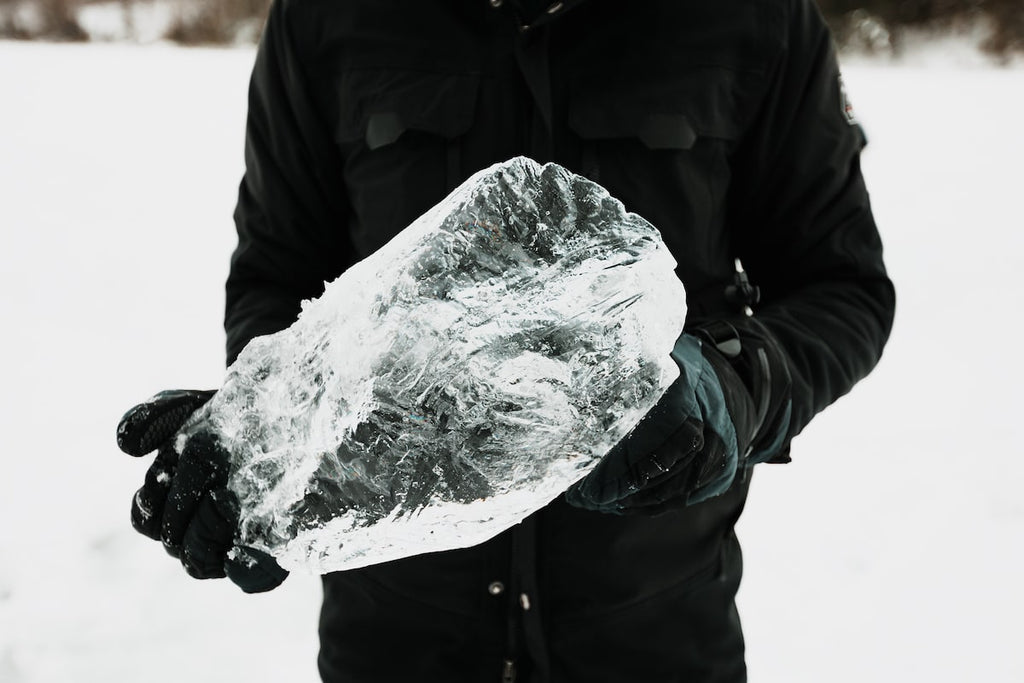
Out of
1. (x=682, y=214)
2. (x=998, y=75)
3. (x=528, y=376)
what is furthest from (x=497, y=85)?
(x=998, y=75)

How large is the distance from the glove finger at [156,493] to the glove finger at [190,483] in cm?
2

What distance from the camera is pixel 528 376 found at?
0.86 meters

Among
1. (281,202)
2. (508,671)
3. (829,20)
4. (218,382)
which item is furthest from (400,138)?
(829,20)

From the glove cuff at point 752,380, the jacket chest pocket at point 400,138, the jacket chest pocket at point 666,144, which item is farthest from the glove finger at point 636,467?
the jacket chest pocket at point 400,138

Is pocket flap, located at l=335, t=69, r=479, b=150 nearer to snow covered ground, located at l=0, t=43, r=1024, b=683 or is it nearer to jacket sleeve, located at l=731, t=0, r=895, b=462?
jacket sleeve, located at l=731, t=0, r=895, b=462

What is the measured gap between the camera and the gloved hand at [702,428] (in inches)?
35.1

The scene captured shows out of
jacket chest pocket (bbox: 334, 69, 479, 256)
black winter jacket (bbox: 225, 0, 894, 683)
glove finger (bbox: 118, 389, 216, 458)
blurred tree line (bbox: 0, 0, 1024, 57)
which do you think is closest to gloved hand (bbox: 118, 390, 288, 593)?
glove finger (bbox: 118, 389, 216, 458)

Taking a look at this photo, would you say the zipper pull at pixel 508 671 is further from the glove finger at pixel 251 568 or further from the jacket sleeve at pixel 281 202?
the jacket sleeve at pixel 281 202

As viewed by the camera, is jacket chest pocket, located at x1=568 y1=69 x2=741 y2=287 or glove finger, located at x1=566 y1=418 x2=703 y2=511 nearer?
glove finger, located at x1=566 y1=418 x2=703 y2=511

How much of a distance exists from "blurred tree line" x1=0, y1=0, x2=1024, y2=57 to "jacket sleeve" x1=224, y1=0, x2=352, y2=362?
7.34m

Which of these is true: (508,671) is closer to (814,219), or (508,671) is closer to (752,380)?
(752,380)

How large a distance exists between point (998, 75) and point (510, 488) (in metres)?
7.23

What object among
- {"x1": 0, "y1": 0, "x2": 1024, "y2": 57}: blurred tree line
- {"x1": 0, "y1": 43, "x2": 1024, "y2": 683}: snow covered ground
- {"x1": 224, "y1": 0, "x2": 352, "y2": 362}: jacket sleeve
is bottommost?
{"x1": 0, "y1": 43, "x2": 1024, "y2": 683}: snow covered ground

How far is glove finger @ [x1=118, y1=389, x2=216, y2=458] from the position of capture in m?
1.01
